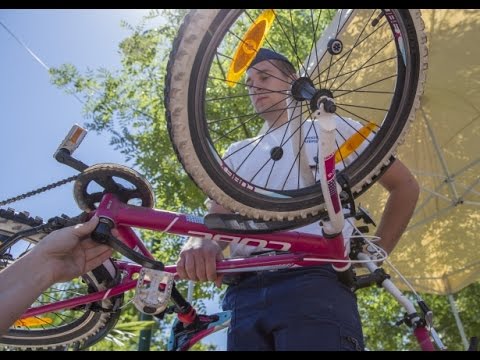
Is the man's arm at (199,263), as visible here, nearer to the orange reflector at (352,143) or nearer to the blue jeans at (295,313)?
the blue jeans at (295,313)

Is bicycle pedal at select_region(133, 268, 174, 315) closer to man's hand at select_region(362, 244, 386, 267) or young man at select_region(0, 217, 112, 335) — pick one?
young man at select_region(0, 217, 112, 335)

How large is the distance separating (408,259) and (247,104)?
2.42m

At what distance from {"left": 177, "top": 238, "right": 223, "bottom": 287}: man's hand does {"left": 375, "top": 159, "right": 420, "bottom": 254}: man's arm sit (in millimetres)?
743

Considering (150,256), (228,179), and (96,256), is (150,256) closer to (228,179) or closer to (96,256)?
(96,256)

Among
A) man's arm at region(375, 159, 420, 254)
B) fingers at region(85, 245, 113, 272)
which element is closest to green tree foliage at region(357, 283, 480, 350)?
man's arm at region(375, 159, 420, 254)

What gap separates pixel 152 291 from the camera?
72.2 inches

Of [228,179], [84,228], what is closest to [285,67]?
[228,179]

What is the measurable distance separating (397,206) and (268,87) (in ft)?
2.51

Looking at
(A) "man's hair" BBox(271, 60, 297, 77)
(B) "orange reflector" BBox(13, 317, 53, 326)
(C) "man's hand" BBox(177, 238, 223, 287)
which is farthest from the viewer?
(B) "orange reflector" BBox(13, 317, 53, 326)

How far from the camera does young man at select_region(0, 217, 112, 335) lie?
143 cm

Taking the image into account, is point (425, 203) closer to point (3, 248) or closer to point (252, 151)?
point (252, 151)

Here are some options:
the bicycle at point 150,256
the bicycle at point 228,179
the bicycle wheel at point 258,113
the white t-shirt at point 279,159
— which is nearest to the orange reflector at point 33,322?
the bicycle at point 150,256

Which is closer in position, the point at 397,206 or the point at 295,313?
the point at 295,313
